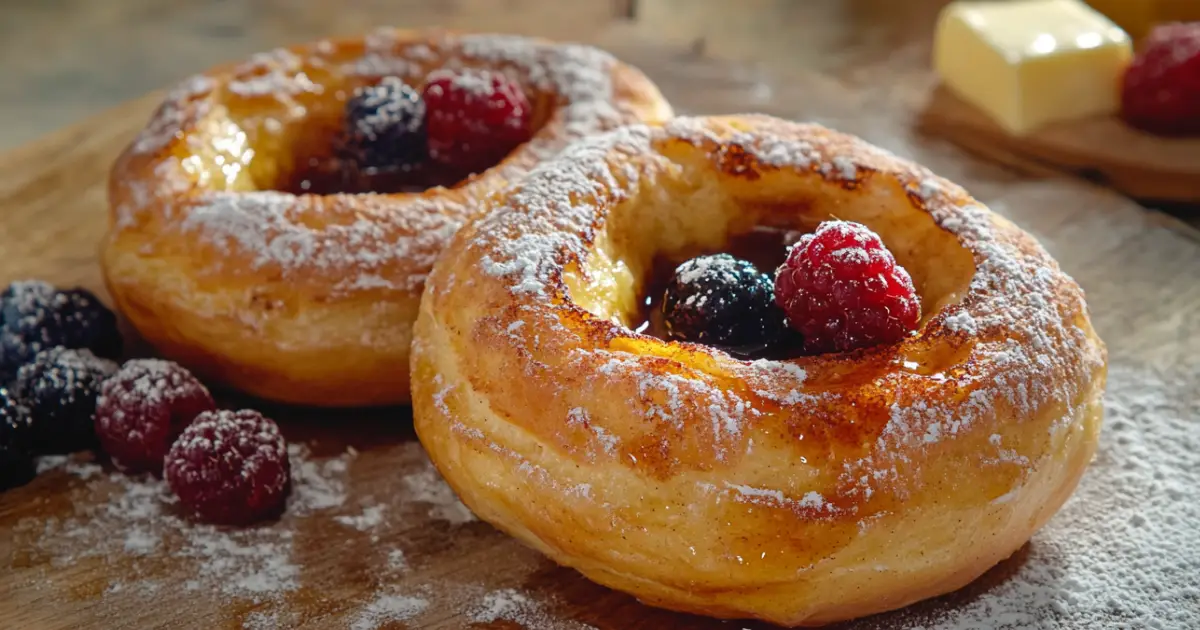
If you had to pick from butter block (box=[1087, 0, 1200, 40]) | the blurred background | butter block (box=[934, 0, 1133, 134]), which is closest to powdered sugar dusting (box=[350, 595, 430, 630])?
butter block (box=[934, 0, 1133, 134])

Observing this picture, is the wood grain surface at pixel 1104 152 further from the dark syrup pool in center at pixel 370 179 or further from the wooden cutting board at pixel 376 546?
the dark syrup pool in center at pixel 370 179

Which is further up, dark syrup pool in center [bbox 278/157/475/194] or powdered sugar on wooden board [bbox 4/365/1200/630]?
dark syrup pool in center [bbox 278/157/475/194]

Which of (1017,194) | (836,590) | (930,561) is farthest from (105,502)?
(1017,194)

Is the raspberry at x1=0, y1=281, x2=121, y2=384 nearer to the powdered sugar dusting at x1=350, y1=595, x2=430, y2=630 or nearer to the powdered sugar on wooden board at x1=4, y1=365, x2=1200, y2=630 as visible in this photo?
the powdered sugar on wooden board at x1=4, y1=365, x2=1200, y2=630

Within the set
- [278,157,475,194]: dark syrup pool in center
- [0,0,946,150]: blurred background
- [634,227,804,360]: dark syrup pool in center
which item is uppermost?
[278,157,475,194]: dark syrup pool in center

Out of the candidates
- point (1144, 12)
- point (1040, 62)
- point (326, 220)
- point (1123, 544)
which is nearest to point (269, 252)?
point (326, 220)

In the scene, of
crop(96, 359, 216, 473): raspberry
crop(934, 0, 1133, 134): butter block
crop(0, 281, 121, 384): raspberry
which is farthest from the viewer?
crop(934, 0, 1133, 134): butter block

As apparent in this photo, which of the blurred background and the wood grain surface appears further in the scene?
the blurred background

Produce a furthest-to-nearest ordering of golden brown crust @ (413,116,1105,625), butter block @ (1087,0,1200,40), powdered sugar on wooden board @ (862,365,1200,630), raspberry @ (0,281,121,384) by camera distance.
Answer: butter block @ (1087,0,1200,40)
raspberry @ (0,281,121,384)
powdered sugar on wooden board @ (862,365,1200,630)
golden brown crust @ (413,116,1105,625)
